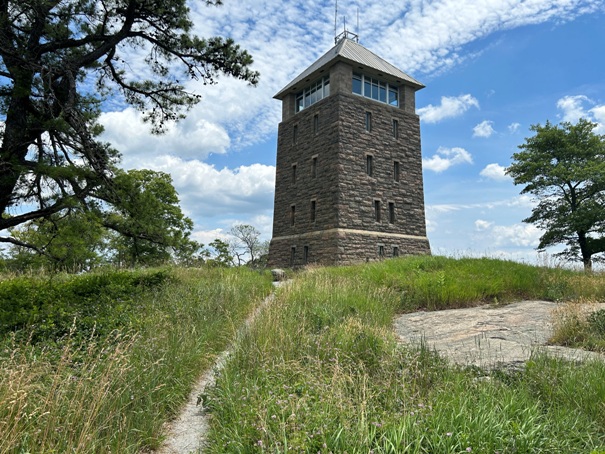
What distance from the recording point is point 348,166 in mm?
22344

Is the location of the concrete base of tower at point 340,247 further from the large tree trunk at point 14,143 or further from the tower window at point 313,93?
the large tree trunk at point 14,143

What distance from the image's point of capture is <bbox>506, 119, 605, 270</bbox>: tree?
21.9 m

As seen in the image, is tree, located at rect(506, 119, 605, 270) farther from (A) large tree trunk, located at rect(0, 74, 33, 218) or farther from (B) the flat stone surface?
(A) large tree trunk, located at rect(0, 74, 33, 218)

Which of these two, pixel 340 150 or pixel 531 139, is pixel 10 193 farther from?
pixel 531 139

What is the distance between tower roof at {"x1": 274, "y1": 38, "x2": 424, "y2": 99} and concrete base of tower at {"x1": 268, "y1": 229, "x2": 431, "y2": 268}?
9.86 metres

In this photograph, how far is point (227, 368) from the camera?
450cm

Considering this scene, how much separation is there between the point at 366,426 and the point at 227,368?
2.23 metres

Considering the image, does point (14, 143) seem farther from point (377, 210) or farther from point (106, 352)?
point (377, 210)

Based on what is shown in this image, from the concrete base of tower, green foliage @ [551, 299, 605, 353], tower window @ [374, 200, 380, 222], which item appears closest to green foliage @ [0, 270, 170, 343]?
green foliage @ [551, 299, 605, 353]

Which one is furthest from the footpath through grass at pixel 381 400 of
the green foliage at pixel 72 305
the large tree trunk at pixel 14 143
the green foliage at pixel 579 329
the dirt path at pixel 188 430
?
the large tree trunk at pixel 14 143

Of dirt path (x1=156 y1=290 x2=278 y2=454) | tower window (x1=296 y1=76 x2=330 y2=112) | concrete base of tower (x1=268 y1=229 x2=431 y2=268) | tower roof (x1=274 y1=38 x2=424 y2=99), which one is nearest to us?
dirt path (x1=156 y1=290 x2=278 y2=454)

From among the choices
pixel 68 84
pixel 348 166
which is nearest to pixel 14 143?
pixel 68 84

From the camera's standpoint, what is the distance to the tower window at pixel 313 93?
24394 mm

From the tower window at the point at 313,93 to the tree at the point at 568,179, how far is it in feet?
41.6
